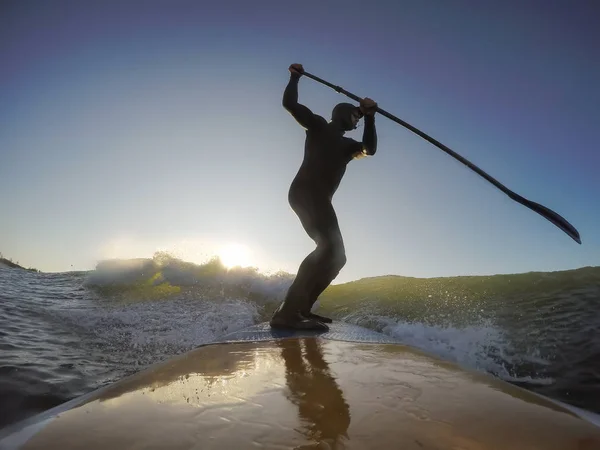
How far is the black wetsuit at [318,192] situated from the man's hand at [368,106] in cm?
4

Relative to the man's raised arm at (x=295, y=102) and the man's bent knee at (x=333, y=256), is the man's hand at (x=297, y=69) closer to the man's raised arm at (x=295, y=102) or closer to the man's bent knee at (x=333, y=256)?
the man's raised arm at (x=295, y=102)

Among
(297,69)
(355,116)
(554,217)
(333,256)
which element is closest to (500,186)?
(554,217)

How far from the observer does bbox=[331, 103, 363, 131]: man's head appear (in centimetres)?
374

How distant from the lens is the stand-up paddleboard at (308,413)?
903 millimetres

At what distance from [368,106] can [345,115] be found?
0.33m

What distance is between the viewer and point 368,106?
137 inches

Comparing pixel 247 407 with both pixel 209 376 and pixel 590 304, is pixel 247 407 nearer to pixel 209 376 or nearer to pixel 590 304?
pixel 209 376

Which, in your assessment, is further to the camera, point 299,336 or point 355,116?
point 355,116

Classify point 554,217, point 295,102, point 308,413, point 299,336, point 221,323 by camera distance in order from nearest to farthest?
point 308,413
point 299,336
point 554,217
point 295,102
point 221,323

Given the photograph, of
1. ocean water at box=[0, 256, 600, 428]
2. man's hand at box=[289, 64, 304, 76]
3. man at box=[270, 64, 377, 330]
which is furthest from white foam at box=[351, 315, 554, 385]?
man's hand at box=[289, 64, 304, 76]

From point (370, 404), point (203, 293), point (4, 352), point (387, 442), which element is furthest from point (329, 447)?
point (203, 293)

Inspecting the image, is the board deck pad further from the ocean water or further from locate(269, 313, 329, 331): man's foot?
the ocean water

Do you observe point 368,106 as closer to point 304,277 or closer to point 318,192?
point 318,192

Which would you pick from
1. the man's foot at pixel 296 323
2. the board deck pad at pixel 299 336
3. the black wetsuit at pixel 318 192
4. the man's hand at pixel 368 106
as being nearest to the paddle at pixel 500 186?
the man's hand at pixel 368 106
